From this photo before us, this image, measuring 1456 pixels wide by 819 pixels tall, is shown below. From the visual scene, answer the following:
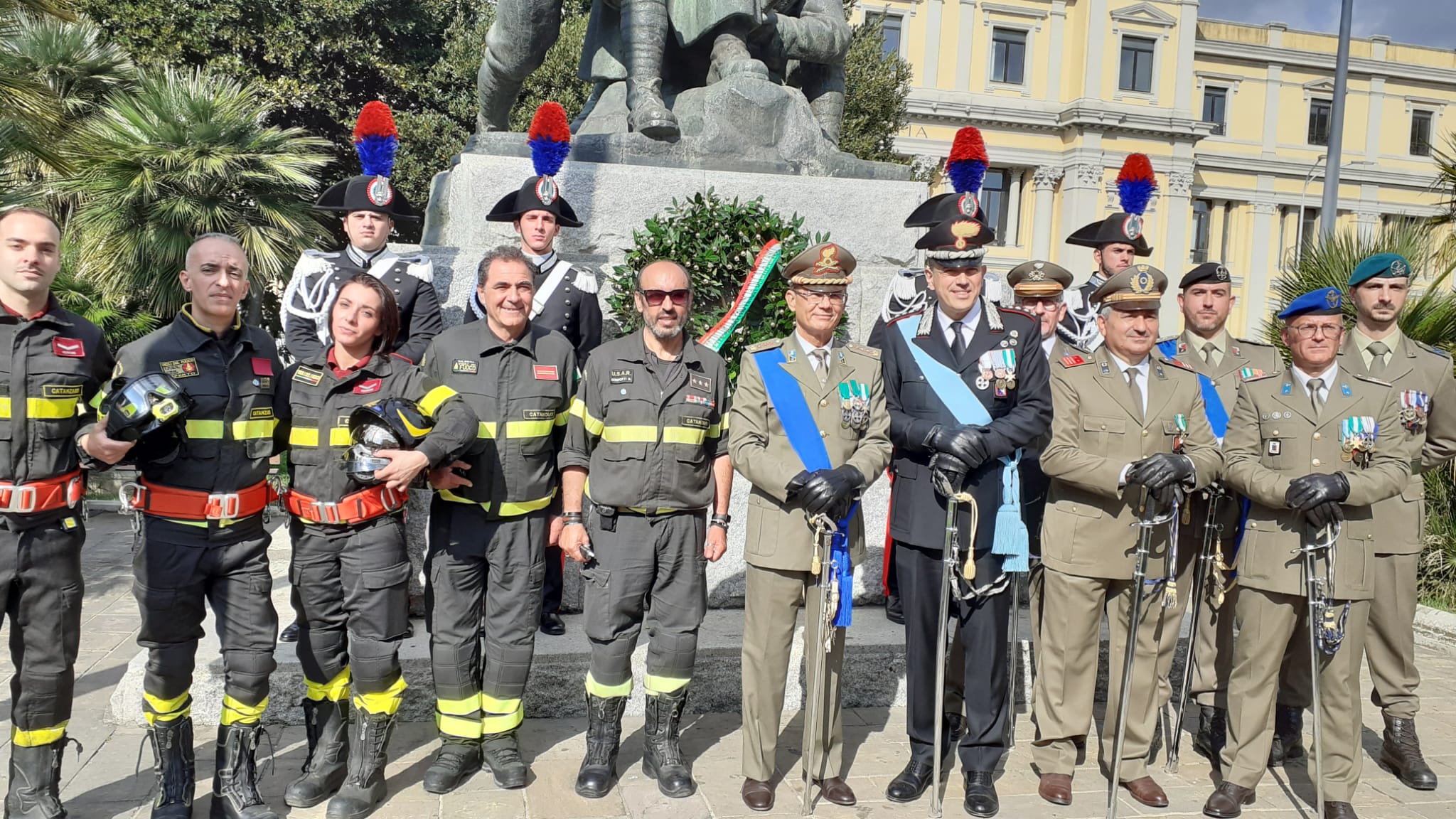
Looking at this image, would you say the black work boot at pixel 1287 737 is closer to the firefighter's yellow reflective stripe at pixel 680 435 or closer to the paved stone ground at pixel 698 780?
the paved stone ground at pixel 698 780

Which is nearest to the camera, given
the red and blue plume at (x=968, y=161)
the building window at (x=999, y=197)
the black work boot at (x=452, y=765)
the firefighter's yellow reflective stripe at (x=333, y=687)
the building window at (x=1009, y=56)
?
the firefighter's yellow reflective stripe at (x=333, y=687)

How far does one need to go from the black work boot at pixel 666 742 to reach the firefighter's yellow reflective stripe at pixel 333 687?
1.21 metres

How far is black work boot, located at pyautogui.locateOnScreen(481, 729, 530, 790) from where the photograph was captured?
170 inches

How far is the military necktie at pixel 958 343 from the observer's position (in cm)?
440

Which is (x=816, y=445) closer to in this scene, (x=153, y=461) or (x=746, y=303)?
(x=746, y=303)

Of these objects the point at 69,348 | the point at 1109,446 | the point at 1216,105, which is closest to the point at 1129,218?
the point at 1109,446

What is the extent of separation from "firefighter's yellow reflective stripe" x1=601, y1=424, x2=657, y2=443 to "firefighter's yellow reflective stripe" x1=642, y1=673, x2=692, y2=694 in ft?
3.20

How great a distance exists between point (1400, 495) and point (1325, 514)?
0.83m

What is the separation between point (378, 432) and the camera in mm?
3869

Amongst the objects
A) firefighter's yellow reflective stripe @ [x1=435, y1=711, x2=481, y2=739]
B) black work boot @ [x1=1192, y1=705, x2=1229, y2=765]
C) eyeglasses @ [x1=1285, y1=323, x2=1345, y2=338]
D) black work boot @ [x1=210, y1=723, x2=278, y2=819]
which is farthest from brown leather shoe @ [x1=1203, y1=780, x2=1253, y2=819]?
black work boot @ [x1=210, y1=723, x2=278, y2=819]

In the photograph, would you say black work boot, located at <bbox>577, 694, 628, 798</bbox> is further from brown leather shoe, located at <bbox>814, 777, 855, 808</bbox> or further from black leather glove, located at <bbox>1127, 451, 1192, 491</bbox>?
black leather glove, located at <bbox>1127, 451, 1192, 491</bbox>

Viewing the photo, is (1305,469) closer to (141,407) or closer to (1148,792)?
(1148,792)

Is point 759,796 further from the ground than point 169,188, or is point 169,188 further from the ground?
point 169,188

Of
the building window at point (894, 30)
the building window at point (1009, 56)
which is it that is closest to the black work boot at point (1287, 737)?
the building window at point (894, 30)
